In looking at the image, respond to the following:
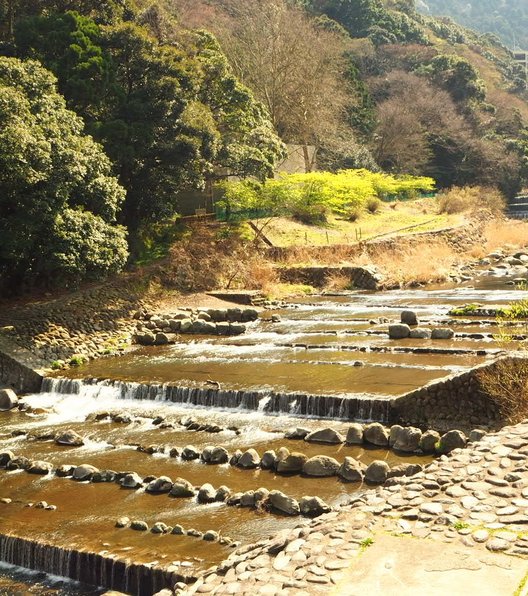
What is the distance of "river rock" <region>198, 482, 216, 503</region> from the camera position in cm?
1280

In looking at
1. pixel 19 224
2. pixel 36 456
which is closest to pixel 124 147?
pixel 19 224

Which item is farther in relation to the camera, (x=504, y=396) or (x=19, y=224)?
(x=19, y=224)

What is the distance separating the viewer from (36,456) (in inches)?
623

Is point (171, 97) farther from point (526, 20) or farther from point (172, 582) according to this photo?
point (526, 20)

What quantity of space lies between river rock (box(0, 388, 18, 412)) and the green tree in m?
4.64

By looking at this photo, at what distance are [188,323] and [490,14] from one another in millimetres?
178965

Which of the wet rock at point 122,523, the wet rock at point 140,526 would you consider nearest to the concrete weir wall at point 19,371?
the wet rock at point 122,523

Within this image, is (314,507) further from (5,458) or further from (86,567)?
(5,458)

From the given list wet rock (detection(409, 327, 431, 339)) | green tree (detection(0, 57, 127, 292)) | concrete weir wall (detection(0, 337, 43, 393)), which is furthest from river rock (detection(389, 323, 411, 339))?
concrete weir wall (detection(0, 337, 43, 393))

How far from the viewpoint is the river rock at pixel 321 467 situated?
44.6 ft

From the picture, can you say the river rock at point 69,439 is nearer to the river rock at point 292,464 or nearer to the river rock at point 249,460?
the river rock at point 249,460

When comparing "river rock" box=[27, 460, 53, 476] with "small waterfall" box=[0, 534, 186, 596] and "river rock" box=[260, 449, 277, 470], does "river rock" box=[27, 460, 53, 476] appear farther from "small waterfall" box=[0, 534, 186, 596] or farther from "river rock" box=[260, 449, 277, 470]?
"river rock" box=[260, 449, 277, 470]

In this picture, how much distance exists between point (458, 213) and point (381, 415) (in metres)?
37.6

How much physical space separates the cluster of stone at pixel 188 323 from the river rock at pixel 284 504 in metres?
13.8
